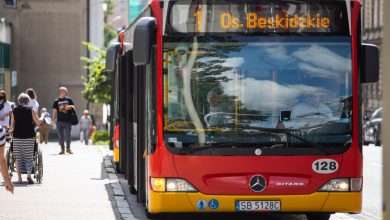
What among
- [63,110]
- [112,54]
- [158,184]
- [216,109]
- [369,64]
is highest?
[112,54]

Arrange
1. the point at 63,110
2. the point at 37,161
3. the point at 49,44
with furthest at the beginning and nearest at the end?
the point at 49,44, the point at 63,110, the point at 37,161

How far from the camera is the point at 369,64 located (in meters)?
12.3

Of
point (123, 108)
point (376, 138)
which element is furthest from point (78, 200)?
point (376, 138)

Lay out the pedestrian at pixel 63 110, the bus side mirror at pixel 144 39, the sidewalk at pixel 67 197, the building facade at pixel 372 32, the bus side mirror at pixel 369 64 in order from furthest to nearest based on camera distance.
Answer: the building facade at pixel 372 32, the pedestrian at pixel 63 110, the sidewalk at pixel 67 197, the bus side mirror at pixel 369 64, the bus side mirror at pixel 144 39

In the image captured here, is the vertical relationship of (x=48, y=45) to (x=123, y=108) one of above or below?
above

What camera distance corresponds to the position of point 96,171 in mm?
23500

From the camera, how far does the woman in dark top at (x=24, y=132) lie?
61.6ft

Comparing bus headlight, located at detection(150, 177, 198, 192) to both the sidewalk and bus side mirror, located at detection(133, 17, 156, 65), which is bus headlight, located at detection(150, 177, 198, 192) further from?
the sidewalk

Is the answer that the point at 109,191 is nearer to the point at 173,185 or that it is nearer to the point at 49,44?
the point at 173,185

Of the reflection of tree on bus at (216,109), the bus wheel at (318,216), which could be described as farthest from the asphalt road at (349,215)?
the reflection of tree on bus at (216,109)

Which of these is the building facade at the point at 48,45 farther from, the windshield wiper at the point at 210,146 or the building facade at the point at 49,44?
the windshield wiper at the point at 210,146

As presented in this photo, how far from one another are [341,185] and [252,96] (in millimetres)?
1375

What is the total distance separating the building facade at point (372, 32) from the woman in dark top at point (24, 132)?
5020 centimetres

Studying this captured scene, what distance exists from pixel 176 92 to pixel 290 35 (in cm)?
139
